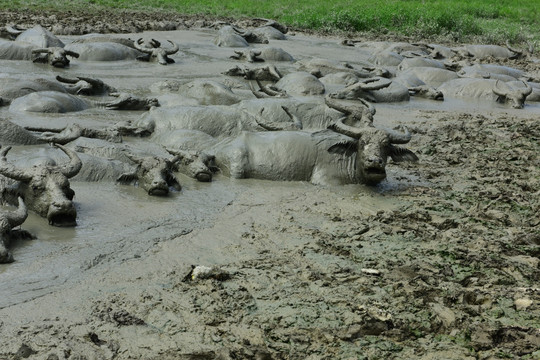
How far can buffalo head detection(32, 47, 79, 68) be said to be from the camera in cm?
1361

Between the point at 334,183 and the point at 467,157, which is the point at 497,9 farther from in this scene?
the point at 334,183

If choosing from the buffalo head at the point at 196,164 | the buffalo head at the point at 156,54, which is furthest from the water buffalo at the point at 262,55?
the buffalo head at the point at 196,164

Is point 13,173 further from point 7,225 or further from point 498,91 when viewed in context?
point 498,91

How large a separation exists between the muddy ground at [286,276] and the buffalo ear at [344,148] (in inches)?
18.4

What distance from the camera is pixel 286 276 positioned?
514 cm

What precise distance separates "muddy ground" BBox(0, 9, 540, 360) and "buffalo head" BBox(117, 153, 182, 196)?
0.54 ft

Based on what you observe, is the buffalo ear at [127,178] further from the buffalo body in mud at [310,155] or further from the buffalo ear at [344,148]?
the buffalo ear at [344,148]

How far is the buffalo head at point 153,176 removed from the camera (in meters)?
6.91

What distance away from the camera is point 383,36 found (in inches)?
998

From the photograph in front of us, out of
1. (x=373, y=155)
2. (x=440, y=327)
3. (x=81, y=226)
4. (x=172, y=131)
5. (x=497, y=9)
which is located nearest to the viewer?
(x=440, y=327)

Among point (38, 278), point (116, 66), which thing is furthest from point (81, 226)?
point (116, 66)

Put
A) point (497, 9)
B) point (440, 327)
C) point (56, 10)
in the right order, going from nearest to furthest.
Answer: point (440, 327), point (56, 10), point (497, 9)

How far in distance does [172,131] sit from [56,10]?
645 inches

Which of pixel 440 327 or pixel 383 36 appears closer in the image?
pixel 440 327
